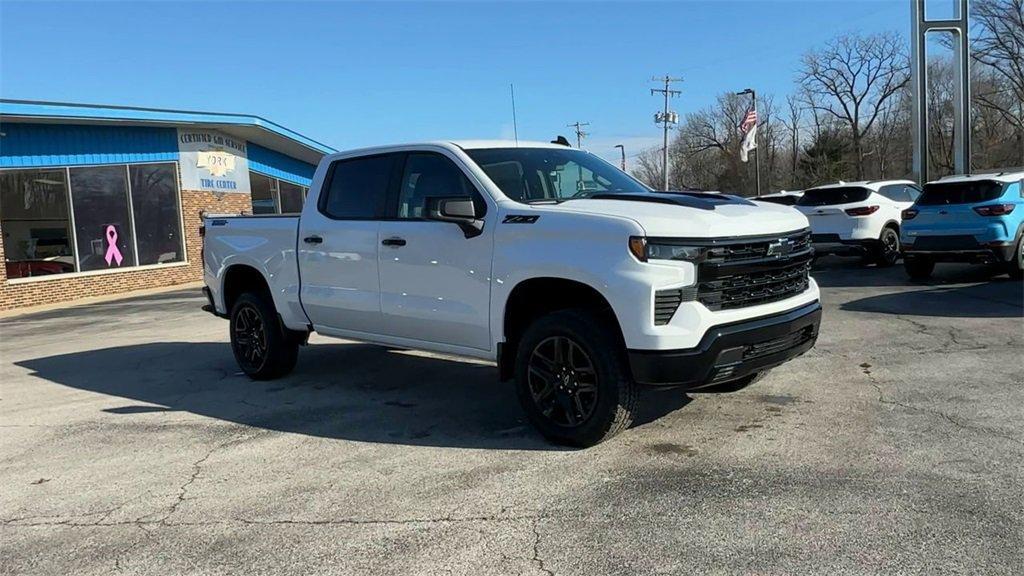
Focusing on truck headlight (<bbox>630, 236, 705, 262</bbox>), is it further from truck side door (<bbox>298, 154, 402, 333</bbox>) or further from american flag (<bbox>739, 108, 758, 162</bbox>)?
american flag (<bbox>739, 108, 758, 162</bbox>)

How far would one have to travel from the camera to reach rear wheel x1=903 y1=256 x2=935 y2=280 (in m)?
11.9

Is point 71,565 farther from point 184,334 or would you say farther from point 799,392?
point 184,334

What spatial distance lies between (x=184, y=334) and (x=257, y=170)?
568 inches

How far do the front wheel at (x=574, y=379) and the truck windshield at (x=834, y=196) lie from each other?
37.8ft

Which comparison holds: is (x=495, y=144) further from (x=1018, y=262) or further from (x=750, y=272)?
(x=1018, y=262)

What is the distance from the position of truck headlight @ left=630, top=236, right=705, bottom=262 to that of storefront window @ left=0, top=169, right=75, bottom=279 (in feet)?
55.3

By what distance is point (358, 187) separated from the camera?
19.9 ft

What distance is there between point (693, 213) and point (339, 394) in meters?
3.58

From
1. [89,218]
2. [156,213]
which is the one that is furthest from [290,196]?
[89,218]

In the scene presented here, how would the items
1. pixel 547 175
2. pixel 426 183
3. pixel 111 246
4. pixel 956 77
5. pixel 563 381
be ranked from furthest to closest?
pixel 956 77 < pixel 111 246 < pixel 426 183 < pixel 547 175 < pixel 563 381

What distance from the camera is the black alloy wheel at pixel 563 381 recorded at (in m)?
4.54

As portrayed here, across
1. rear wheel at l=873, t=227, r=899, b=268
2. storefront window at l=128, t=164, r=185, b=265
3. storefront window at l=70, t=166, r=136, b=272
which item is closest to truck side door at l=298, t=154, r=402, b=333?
rear wheel at l=873, t=227, r=899, b=268

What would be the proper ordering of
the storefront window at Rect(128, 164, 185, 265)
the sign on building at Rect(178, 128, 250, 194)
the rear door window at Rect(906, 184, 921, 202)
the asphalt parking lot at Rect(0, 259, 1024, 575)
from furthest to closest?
the sign on building at Rect(178, 128, 250, 194), the storefront window at Rect(128, 164, 185, 265), the rear door window at Rect(906, 184, 921, 202), the asphalt parking lot at Rect(0, 259, 1024, 575)

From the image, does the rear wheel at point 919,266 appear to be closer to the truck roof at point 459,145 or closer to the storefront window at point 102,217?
the truck roof at point 459,145
